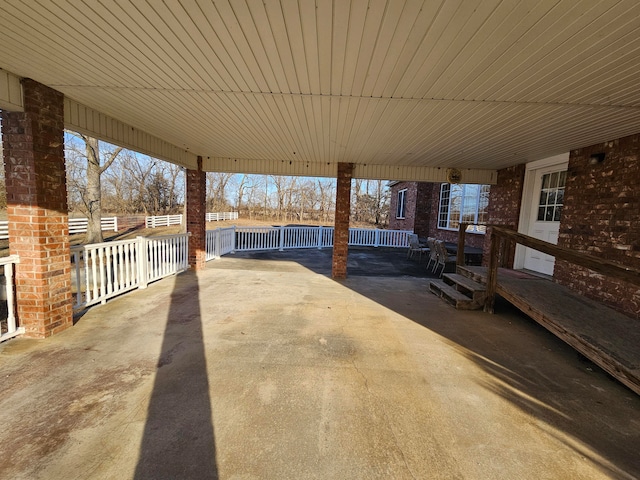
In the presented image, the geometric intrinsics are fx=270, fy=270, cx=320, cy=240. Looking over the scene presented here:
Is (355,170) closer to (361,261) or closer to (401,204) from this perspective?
(361,261)

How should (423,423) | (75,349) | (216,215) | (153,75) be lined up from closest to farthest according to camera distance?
(423,423)
(153,75)
(75,349)
(216,215)

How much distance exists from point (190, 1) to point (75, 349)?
3452 millimetres

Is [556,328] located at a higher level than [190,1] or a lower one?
lower

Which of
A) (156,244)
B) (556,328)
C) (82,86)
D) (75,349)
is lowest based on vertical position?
(75,349)

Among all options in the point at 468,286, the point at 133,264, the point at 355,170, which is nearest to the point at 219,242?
the point at 133,264

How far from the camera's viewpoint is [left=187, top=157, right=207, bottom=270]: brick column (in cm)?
679

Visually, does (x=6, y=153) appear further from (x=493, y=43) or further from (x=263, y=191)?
(x=263, y=191)

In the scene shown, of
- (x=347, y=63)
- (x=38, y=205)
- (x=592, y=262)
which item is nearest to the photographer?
(x=347, y=63)

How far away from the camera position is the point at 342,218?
6523 mm

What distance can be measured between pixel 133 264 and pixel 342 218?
4386mm

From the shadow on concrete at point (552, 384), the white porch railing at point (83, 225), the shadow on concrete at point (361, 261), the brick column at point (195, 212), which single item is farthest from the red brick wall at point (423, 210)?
the white porch railing at point (83, 225)

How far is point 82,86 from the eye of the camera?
9.82 ft

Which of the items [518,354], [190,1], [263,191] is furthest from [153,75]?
[263,191]

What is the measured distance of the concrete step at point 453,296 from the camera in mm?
4633
